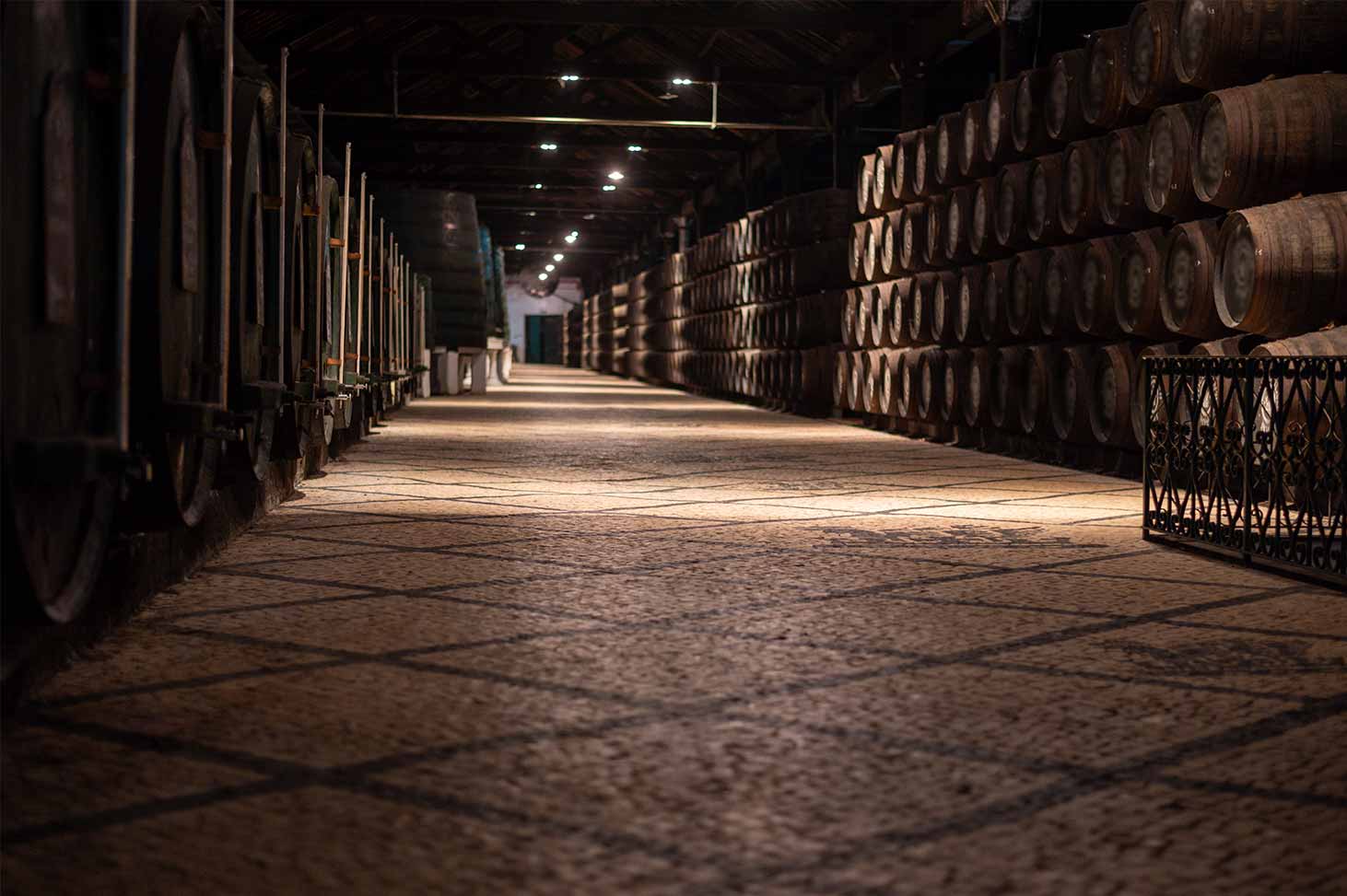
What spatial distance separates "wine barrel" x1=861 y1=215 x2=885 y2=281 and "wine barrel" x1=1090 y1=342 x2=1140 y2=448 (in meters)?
6.25

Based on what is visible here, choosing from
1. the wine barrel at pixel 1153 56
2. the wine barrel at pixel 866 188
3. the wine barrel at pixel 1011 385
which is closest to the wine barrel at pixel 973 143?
the wine barrel at pixel 1011 385

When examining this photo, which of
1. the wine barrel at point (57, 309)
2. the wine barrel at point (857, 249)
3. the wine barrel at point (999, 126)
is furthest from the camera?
the wine barrel at point (857, 249)

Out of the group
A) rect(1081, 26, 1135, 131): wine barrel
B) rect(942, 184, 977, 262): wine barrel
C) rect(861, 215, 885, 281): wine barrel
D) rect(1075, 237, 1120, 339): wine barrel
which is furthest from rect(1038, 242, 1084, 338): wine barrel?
rect(861, 215, 885, 281): wine barrel

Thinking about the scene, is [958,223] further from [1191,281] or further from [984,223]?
[1191,281]

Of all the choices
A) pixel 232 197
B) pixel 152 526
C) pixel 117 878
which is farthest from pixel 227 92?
pixel 117 878

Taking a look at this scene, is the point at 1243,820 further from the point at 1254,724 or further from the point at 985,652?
the point at 985,652

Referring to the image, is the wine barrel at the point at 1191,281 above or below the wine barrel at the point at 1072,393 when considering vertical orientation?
above

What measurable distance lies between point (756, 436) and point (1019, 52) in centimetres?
463

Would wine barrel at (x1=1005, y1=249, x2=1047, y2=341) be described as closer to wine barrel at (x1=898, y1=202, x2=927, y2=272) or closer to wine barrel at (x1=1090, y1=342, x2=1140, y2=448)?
wine barrel at (x1=1090, y1=342, x2=1140, y2=448)

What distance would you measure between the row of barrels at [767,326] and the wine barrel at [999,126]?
655 cm

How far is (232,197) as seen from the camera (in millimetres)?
5188

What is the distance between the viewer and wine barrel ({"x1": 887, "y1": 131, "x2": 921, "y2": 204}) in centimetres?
1567

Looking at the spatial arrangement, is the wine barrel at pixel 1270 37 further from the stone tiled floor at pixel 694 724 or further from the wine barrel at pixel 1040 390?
the stone tiled floor at pixel 694 724

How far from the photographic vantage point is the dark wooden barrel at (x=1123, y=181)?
10.1 m
